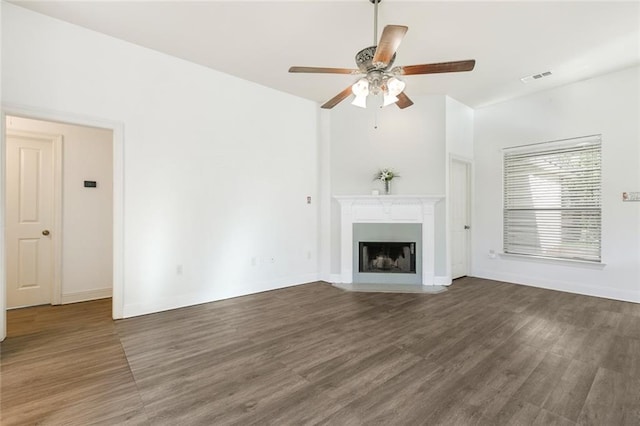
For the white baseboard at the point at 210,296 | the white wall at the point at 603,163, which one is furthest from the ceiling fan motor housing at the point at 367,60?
the white wall at the point at 603,163

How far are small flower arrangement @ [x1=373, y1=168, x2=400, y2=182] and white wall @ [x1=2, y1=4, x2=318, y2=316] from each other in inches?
52.0

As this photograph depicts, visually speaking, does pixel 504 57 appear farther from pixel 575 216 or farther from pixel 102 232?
pixel 102 232

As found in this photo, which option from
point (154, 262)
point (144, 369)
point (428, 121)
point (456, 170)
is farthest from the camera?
point (456, 170)

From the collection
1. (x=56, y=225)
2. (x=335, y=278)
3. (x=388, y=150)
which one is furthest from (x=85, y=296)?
(x=388, y=150)

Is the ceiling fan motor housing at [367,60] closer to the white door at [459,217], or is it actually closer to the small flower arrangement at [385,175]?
the small flower arrangement at [385,175]

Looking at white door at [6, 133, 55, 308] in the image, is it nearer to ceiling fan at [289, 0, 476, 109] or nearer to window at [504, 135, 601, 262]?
ceiling fan at [289, 0, 476, 109]

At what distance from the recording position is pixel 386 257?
5285mm

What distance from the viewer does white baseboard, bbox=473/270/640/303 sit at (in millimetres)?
4137

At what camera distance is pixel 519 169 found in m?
5.21

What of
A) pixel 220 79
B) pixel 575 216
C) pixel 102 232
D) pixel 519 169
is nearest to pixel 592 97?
→ pixel 519 169

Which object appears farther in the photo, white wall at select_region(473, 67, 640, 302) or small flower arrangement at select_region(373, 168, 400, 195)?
small flower arrangement at select_region(373, 168, 400, 195)

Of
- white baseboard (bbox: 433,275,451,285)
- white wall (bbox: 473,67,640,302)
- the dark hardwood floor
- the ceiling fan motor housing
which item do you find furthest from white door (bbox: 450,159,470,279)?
the ceiling fan motor housing

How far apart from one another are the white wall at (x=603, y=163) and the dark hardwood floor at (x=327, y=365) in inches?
28.3

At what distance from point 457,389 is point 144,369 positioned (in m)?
2.37
